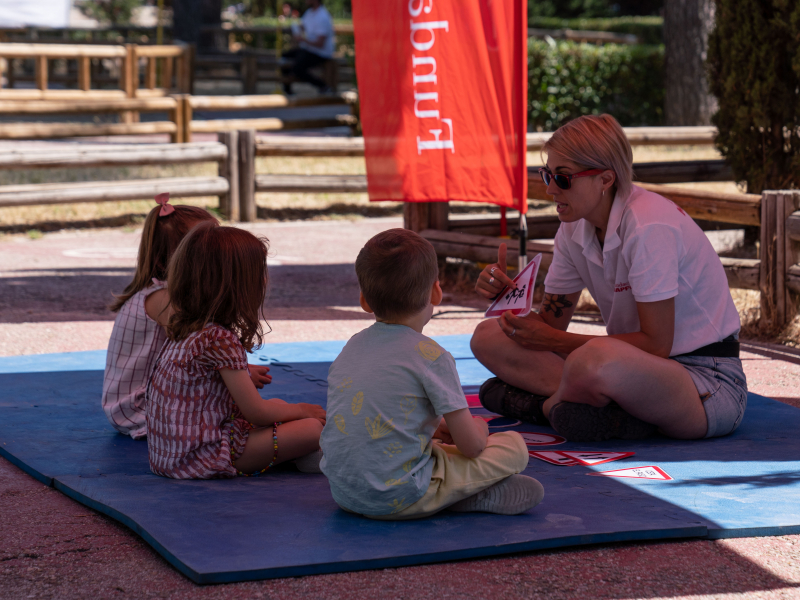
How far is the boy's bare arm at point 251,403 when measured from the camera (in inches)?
132

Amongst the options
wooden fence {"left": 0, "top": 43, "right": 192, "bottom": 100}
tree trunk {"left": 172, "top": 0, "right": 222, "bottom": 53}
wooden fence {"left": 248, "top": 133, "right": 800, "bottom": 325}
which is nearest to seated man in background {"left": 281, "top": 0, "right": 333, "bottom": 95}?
wooden fence {"left": 0, "top": 43, "right": 192, "bottom": 100}

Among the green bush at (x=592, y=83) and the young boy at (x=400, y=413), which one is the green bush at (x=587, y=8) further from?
the young boy at (x=400, y=413)

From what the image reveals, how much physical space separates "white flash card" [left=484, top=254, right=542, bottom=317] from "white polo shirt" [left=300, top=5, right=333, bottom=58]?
1528 centimetres

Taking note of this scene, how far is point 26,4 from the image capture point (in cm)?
2225

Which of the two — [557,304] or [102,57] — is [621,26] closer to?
[102,57]

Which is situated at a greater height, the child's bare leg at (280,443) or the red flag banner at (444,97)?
the red flag banner at (444,97)

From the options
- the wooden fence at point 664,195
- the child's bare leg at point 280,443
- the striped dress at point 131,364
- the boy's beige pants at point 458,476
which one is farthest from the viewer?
the wooden fence at point 664,195

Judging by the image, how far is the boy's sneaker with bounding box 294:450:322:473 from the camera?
3.64 m

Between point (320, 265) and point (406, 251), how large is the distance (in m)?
6.02

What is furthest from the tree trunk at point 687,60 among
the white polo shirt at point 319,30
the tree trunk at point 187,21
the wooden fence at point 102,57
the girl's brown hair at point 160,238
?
the tree trunk at point 187,21

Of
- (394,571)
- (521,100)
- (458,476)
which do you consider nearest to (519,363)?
(458,476)

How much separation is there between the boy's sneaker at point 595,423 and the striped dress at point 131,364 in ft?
5.11

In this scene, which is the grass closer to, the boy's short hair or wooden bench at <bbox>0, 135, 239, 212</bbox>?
wooden bench at <bbox>0, 135, 239, 212</bbox>

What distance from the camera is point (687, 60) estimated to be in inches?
627
